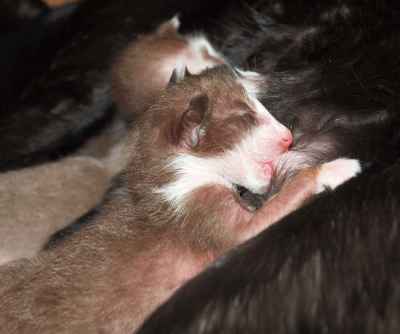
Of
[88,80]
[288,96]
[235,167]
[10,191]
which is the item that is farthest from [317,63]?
[10,191]

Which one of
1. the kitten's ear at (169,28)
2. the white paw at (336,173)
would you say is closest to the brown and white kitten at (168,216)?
the white paw at (336,173)

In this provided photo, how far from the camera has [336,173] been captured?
1104 millimetres

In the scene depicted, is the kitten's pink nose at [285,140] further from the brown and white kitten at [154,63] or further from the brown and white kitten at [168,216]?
the brown and white kitten at [154,63]

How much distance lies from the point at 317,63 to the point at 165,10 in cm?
60

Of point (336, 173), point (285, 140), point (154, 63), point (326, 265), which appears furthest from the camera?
point (154, 63)

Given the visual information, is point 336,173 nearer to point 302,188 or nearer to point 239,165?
point 302,188

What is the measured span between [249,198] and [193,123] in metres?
0.19

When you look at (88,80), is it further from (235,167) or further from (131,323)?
(131,323)

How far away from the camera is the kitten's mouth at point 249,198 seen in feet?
4.10

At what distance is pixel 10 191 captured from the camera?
176 cm

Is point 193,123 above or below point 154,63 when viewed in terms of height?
above

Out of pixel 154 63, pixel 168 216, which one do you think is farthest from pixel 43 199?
pixel 168 216

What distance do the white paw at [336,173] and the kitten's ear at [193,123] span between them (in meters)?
0.22

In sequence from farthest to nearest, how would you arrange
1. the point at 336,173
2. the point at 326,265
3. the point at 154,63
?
the point at 154,63, the point at 336,173, the point at 326,265
